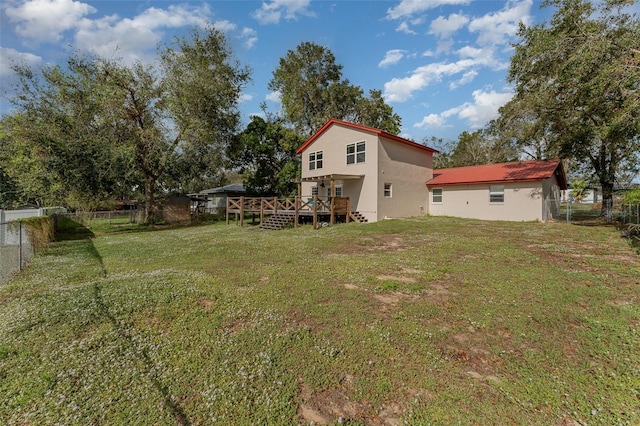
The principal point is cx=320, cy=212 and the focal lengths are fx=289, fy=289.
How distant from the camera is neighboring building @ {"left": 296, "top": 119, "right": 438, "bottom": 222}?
17.6m

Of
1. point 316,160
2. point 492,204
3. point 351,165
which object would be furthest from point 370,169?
point 492,204

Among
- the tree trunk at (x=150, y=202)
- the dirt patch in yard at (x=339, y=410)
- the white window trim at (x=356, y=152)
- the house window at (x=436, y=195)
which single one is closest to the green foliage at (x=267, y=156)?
the tree trunk at (x=150, y=202)

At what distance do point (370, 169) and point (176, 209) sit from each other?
1825 centimetres

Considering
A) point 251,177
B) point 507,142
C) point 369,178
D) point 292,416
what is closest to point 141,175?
point 251,177

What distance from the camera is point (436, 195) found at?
2130 cm

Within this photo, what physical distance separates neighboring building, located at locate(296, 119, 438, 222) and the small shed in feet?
40.0

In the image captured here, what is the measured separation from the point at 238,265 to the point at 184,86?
1832 cm

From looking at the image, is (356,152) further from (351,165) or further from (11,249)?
(11,249)

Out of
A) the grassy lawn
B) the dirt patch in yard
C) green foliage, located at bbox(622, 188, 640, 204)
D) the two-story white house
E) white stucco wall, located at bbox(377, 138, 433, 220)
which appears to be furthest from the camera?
white stucco wall, located at bbox(377, 138, 433, 220)

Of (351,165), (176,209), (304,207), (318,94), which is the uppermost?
(318,94)

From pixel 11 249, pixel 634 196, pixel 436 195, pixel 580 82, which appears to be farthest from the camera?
pixel 436 195

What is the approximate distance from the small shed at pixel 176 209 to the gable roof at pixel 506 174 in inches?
819

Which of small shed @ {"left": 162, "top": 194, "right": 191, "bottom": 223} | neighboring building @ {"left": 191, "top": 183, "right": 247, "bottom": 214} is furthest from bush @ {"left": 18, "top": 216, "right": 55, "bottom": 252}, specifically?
neighboring building @ {"left": 191, "top": 183, "right": 247, "bottom": 214}

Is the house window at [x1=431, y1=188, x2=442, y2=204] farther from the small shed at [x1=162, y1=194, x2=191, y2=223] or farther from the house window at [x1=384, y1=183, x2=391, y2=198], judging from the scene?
the small shed at [x1=162, y1=194, x2=191, y2=223]
